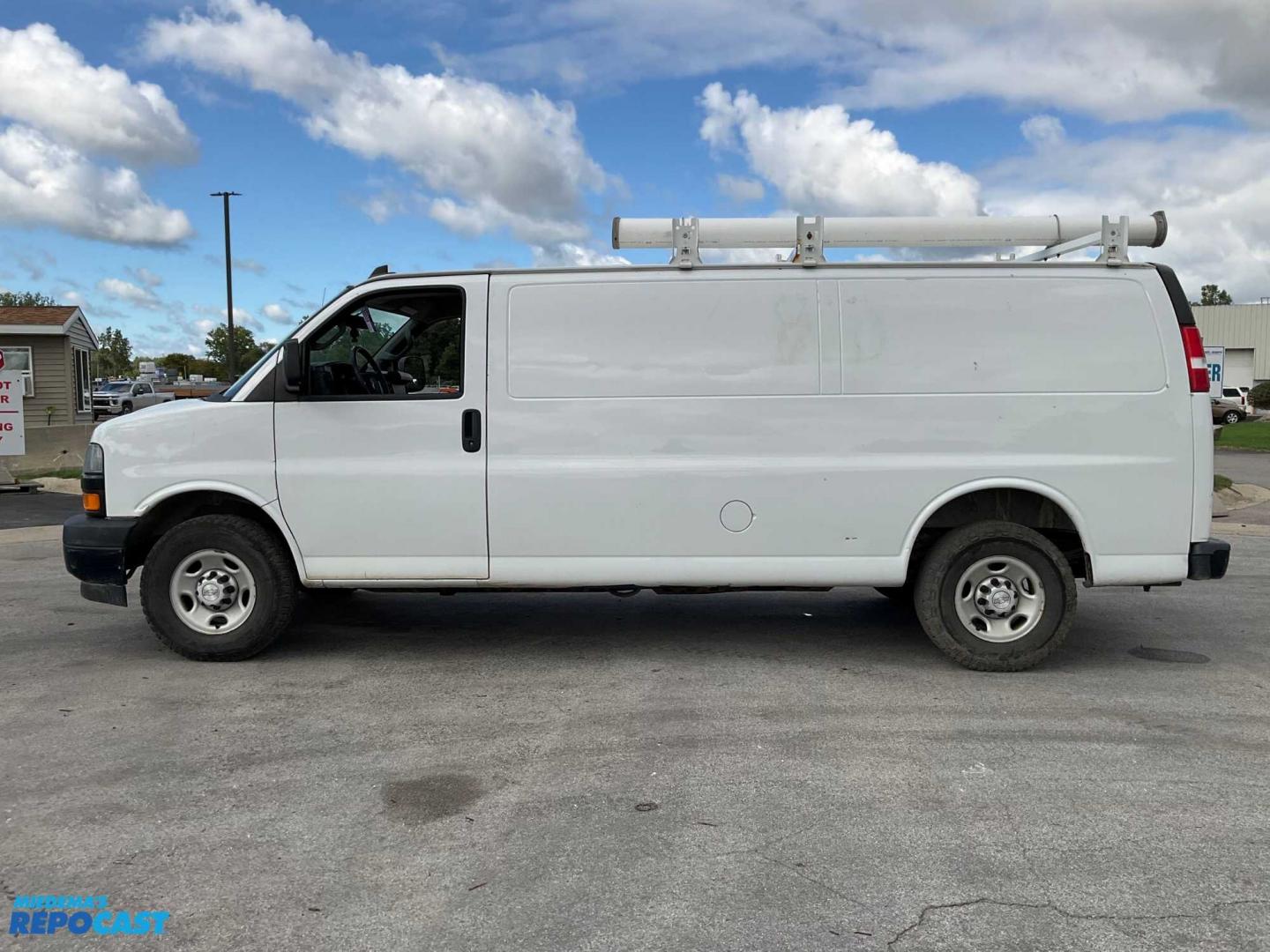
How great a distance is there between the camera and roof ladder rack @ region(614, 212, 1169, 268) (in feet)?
18.9

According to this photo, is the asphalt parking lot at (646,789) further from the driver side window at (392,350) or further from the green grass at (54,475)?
the green grass at (54,475)

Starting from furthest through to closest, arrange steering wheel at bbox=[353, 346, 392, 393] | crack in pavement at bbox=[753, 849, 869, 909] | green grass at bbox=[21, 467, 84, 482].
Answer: green grass at bbox=[21, 467, 84, 482] < steering wheel at bbox=[353, 346, 392, 393] < crack in pavement at bbox=[753, 849, 869, 909]

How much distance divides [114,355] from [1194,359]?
90.4 m

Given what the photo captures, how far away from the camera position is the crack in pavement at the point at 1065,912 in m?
3.12

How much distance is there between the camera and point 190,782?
166 inches

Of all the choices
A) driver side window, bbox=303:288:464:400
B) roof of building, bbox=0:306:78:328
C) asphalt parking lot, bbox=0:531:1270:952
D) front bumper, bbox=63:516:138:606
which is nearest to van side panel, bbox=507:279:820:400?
driver side window, bbox=303:288:464:400

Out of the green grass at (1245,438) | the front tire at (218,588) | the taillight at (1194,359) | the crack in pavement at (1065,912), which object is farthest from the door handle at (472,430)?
the green grass at (1245,438)

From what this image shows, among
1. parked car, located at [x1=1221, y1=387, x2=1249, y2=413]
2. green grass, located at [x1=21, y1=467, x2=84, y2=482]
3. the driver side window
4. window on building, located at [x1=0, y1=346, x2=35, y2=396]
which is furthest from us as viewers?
parked car, located at [x1=1221, y1=387, x2=1249, y2=413]

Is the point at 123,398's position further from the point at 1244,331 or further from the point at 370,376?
the point at 1244,331

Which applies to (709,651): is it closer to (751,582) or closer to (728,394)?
(751,582)

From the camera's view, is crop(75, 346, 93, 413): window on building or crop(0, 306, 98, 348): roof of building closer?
crop(0, 306, 98, 348): roof of building

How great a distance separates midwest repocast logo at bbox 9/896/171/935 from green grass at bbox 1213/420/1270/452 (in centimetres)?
2620

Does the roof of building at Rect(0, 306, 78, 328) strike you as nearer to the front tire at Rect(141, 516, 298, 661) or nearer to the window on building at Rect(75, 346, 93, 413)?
the window on building at Rect(75, 346, 93, 413)

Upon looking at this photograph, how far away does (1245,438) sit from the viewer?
28250mm
